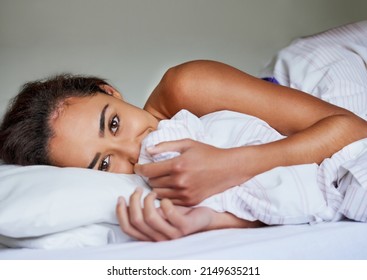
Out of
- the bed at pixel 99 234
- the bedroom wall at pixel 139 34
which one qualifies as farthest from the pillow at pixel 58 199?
the bedroom wall at pixel 139 34

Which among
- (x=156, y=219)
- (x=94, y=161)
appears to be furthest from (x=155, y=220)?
(x=94, y=161)

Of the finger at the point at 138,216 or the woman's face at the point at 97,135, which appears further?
the woman's face at the point at 97,135

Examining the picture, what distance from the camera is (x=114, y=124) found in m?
1.07

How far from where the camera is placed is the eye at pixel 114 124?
3.47ft

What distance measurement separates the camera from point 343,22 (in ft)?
6.93

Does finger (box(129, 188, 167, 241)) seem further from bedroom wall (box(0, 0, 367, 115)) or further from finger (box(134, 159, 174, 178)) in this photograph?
bedroom wall (box(0, 0, 367, 115))

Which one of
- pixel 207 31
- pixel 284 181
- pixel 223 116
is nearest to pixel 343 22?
pixel 207 31

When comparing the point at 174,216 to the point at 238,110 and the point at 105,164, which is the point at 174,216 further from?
the point at 238,110

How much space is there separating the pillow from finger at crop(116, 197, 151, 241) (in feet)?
0.18

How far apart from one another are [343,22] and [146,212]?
5.30 ft

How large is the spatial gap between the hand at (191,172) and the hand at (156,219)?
35mm

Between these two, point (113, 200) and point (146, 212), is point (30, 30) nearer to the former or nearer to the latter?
point (113, 200)

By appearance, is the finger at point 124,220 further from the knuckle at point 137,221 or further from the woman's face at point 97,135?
the woman's face at point 97,135

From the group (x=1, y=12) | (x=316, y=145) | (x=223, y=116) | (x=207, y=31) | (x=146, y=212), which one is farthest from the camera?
(x=207, y=31)
